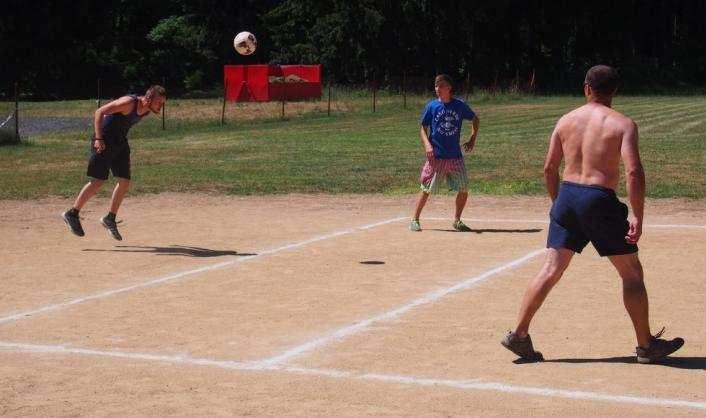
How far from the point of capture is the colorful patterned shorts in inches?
605

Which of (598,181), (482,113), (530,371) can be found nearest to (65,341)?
(530,371)

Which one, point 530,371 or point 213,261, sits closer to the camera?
point 530,371

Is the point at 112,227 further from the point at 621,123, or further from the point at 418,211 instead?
the point at 621,123

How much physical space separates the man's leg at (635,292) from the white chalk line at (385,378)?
90 centimetres

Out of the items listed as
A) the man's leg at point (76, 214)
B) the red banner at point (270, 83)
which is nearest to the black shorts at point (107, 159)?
the man's leg at point (76, 214)

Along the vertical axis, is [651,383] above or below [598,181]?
below

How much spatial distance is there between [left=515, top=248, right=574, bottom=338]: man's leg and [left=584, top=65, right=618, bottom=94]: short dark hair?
112cm

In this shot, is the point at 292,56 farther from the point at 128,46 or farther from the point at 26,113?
the point at 26,113

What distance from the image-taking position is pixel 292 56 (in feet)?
247

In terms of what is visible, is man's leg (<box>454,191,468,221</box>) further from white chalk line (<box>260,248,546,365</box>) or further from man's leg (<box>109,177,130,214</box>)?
man's leg (<box>109,177,130,214</box>)

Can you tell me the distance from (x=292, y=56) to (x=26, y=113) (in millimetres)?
24162

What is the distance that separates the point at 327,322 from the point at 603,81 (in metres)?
3.05

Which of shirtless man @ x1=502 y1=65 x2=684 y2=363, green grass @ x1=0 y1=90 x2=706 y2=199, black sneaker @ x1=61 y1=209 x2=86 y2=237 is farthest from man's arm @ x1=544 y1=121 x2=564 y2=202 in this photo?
green grass @ x1=0 y1=90 x2=706 y2=199

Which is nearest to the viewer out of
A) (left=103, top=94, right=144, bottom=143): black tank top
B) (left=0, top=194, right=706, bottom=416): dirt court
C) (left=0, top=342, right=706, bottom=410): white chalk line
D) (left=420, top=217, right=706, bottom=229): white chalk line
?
(left=0, top=342, right=706, bottom=410): white chalk line
